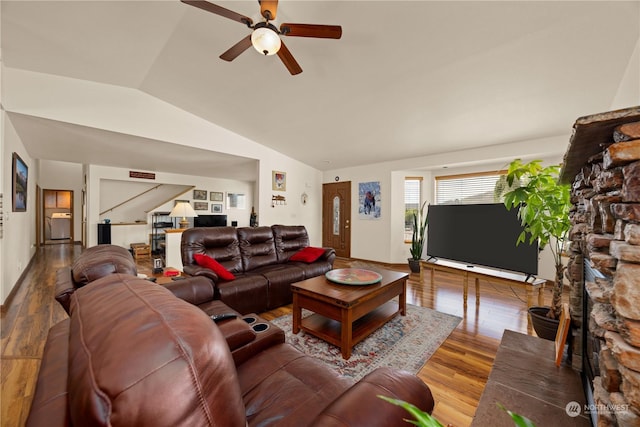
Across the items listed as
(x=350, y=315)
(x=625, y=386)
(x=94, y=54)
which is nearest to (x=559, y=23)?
(x=625, y=386)

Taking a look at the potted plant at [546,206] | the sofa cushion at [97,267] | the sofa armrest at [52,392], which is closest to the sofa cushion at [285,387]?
the sofa armrest at [52,392]

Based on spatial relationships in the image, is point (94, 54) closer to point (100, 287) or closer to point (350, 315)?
point (100, 287)

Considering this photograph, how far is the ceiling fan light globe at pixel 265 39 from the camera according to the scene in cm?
191

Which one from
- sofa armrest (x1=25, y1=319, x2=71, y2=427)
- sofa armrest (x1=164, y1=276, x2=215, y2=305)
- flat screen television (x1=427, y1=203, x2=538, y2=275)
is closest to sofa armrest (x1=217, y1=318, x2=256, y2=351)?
sofa armrest (x1=25, y1=319, x2=71, y2=427)

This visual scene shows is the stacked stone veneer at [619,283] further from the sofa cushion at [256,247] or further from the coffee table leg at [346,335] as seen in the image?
the sofa cushion at [256,247]

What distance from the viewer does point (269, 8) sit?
188 cm

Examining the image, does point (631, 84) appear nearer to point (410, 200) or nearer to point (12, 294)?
point (410, 200)

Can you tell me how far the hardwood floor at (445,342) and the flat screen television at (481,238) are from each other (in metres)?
0.58

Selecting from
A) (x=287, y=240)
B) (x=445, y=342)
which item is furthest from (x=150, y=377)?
(x=287, y=240)

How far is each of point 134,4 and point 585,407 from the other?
4.03 meters

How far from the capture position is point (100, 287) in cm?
82

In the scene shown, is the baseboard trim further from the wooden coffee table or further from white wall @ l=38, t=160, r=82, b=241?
white wall @ l=38, t=160, r=82, b=241

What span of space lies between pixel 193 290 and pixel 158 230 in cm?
629

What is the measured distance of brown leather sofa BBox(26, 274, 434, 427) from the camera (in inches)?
18.3
